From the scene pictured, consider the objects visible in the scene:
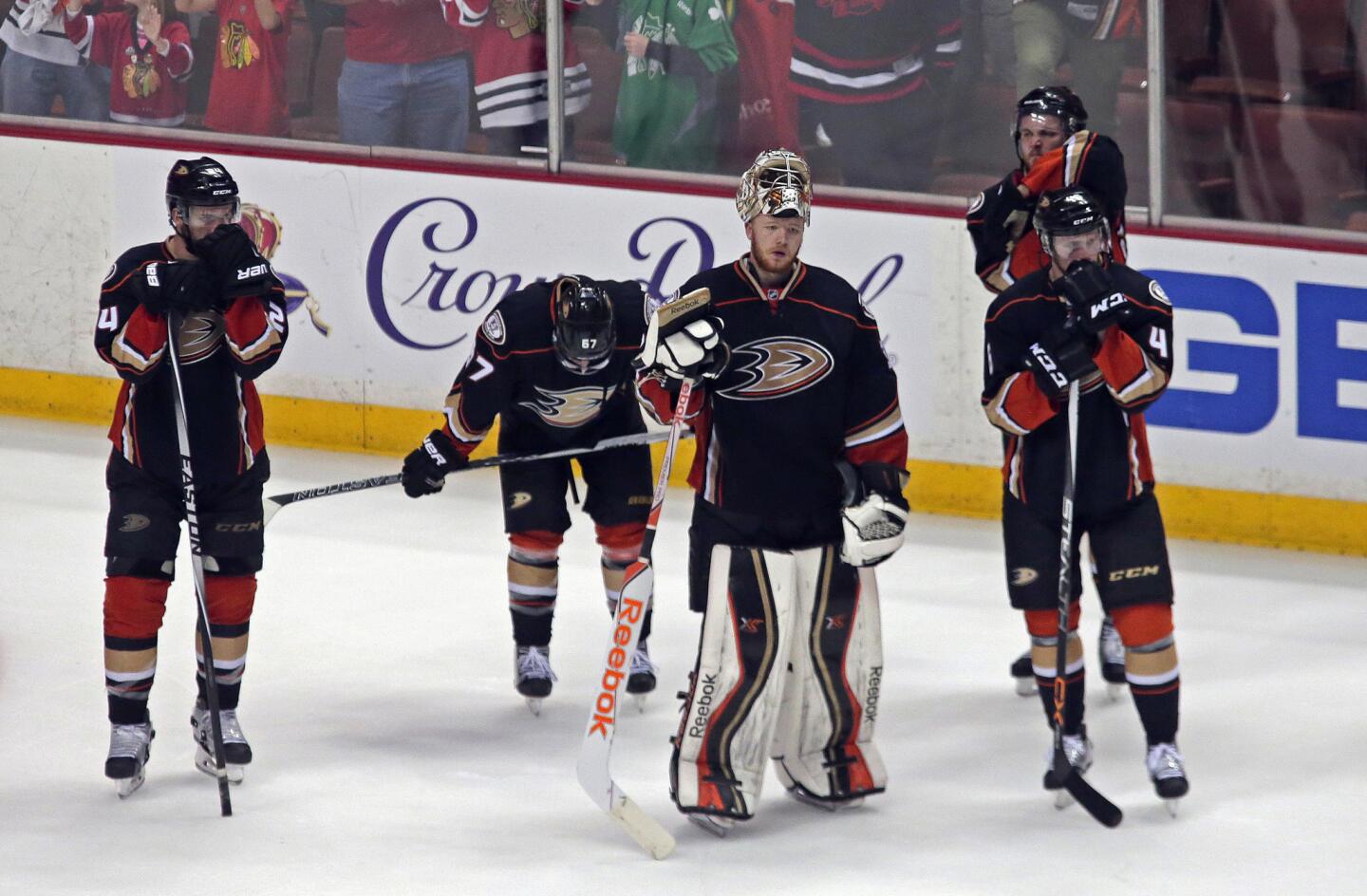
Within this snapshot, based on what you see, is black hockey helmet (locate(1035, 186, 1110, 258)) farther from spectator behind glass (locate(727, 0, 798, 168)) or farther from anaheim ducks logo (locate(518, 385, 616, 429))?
spectator behind glass (locate(727, 0, 798, 168))

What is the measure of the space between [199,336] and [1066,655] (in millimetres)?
1824

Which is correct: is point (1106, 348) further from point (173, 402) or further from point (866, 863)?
point (173, 402)

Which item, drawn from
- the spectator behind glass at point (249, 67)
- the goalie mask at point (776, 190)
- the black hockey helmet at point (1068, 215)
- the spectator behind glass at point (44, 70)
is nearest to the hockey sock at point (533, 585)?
the goalie mask at point (776, 190)

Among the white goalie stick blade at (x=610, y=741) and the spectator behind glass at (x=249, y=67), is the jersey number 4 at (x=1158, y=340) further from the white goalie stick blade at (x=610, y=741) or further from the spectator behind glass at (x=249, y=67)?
the spectator behind glass at (x=249, y=67)

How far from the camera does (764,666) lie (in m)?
4.24

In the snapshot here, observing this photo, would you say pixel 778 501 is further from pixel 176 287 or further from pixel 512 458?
pixel 176 287

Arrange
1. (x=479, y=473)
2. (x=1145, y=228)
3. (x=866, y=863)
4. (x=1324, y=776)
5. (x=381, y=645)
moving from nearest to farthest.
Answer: (x=866, y=863), (x=1324, y=776), (x=381, y=645), (x=1145, y=228), (x=479, y=473)

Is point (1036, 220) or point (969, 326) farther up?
point (1036, 220)

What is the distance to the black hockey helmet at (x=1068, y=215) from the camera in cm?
425

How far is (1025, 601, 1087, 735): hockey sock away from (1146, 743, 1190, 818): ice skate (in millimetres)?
182

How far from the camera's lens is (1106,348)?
4215mm

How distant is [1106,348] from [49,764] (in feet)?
7.77

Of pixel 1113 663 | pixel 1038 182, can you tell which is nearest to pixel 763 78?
pixel 1038 182

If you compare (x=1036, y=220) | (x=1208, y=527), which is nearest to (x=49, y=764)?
(x=1036, y=220)
